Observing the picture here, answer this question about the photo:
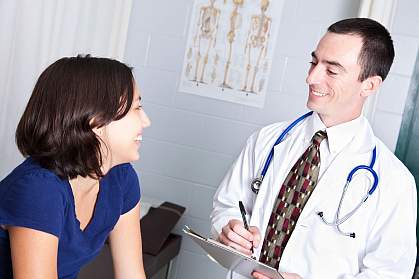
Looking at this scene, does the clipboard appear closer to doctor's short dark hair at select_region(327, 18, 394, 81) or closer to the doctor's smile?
the doctor's smile

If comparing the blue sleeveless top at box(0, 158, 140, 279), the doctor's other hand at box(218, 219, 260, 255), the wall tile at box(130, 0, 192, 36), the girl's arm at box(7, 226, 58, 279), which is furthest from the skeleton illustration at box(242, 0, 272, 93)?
the girl's arm at box(7, 226, 58, 279)

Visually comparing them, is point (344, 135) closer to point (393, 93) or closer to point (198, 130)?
point (393, 93)

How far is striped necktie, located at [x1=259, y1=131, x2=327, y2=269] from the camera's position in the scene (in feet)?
5.54

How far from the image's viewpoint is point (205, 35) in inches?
104

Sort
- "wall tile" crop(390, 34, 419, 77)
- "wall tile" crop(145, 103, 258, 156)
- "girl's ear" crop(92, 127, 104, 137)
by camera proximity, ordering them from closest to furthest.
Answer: "girl's ear" crop(92, 127, 104, 137) < "wall tile" crop(390, 34, 419, 77) < "wall tile" crop(145, 103, 258, 156)

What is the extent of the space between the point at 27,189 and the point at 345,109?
96 centimetres

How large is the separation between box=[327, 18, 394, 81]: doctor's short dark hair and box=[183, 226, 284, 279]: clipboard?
654 mm

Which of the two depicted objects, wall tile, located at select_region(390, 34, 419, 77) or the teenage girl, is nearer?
the teenage girl

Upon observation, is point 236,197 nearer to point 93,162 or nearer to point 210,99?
point 93,162

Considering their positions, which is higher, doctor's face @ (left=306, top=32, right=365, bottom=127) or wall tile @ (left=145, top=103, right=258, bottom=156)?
doctor's face @ (left=306, top=32, right=365, bottom=127)

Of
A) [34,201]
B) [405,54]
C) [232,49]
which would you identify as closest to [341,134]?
[405,54]

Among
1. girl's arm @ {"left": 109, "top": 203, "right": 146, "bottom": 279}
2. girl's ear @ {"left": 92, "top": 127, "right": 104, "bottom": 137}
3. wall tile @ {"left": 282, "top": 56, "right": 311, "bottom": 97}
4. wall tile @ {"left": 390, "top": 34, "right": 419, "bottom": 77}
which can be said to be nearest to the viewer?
girl's ear @ {"left": 92, "top": 127, "right": 104, "bottom": 137}

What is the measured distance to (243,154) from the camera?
1.87 meters

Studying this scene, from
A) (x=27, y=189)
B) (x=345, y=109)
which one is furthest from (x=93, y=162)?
(x=345, y=109)
